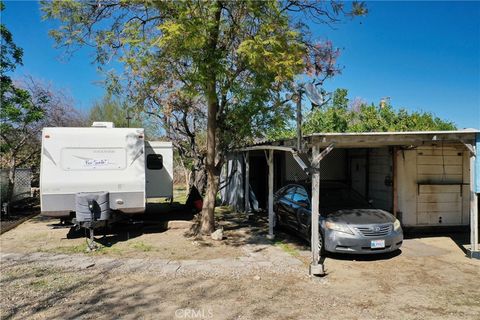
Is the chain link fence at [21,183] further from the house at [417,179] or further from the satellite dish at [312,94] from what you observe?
the satellite dish at [312,94]

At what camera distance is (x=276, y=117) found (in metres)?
9.71

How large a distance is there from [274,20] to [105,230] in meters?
6.66

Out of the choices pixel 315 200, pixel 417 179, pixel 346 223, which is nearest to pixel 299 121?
pixel 315 200

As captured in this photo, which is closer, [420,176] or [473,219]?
[473,219]

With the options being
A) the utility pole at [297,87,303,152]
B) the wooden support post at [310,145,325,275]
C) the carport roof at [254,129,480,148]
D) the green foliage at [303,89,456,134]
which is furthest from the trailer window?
the green foliage at [303,89,456,134]

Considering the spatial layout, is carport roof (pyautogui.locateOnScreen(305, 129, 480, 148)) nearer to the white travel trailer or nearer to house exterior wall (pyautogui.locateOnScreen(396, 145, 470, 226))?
house exterior wall (pyautogui.locateOnScreen(396, 145, 470, 226))

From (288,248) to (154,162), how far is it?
5460 millimetres

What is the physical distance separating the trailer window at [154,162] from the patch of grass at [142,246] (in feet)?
10.5

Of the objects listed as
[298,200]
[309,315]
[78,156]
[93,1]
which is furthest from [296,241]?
[93,1]

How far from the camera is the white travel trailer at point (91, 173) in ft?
28.6

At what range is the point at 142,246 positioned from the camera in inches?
339

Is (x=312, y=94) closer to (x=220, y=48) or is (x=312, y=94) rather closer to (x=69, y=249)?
(x=220, y=48)

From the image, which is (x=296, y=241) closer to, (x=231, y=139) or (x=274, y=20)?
(x=231, y=139)
